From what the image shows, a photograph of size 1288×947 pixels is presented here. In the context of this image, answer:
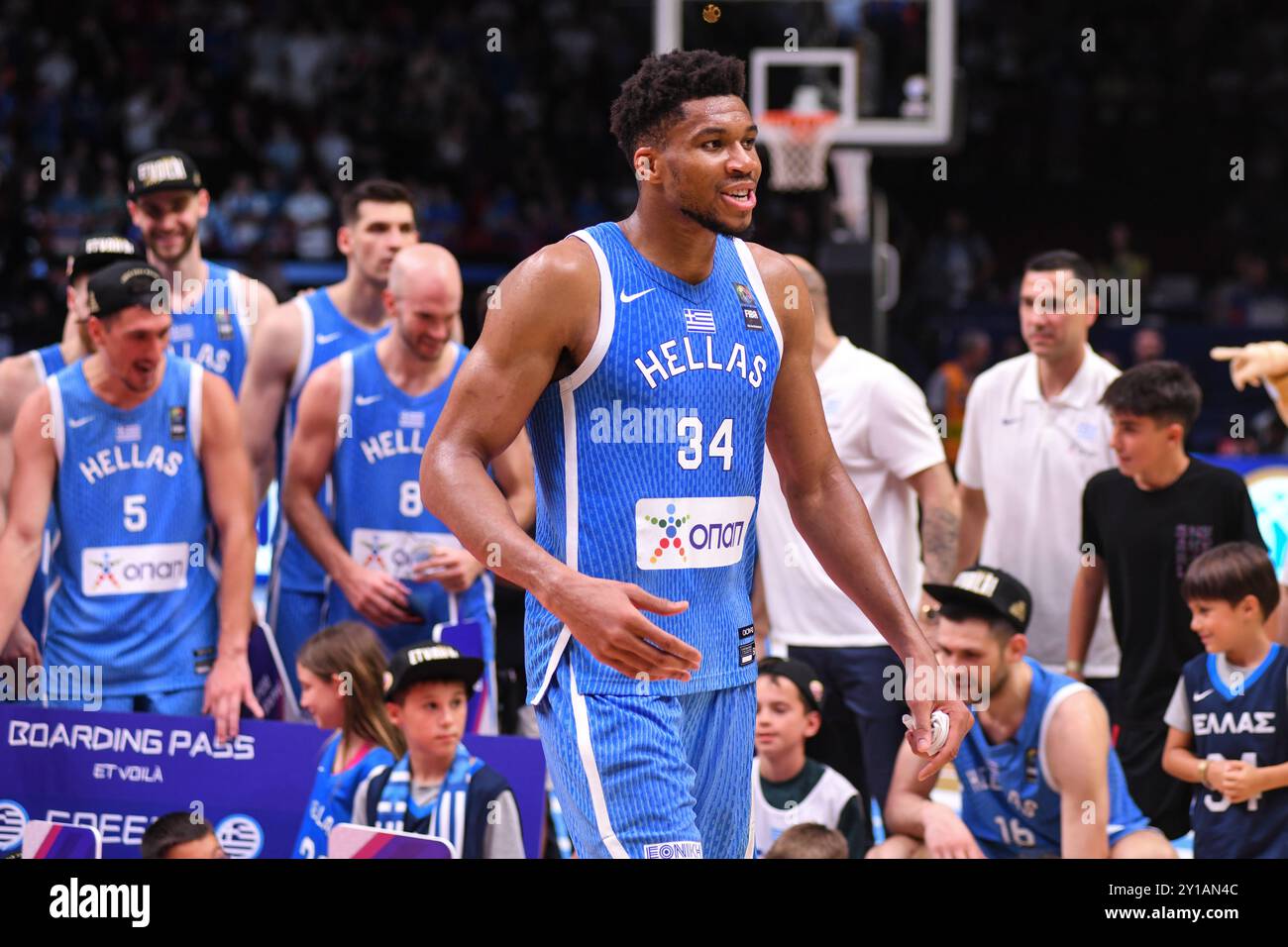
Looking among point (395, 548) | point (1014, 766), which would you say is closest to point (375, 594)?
point (395, 548)

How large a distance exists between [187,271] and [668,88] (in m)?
3.43

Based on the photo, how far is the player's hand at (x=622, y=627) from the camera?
2859 millimetres

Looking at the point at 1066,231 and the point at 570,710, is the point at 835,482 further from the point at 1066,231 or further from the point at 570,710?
the point at 1066,231

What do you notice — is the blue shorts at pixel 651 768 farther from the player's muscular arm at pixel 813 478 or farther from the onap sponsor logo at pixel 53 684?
the onap sponsor logo at pixel 53 684

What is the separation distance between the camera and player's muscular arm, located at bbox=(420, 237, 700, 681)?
3.08m

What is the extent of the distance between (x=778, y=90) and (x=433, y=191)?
23.0 feet

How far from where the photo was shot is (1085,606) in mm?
5941

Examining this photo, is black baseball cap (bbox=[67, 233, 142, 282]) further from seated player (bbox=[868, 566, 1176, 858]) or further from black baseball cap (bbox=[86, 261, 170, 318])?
seated player (bbox=[868, 566, 1176, 858])

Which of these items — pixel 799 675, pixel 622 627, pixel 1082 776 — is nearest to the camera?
pixel 622 627

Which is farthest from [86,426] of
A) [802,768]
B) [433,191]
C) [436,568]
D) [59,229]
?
[433,191]

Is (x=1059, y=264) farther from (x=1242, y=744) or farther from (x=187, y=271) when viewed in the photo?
(x=187, y=271)

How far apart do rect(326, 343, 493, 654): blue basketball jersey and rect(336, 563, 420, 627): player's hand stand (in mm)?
111

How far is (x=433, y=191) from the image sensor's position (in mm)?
16125
